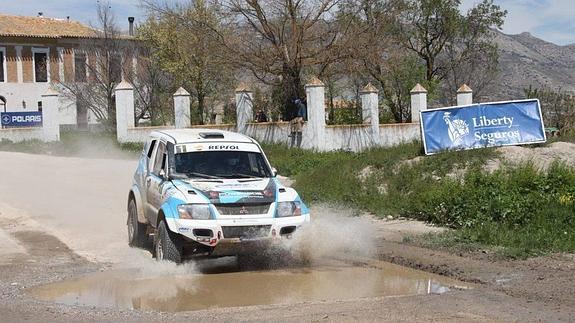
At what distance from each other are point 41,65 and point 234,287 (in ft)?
175

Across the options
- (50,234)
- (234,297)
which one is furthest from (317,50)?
(234,297)

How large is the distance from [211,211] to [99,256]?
3074 millimetres

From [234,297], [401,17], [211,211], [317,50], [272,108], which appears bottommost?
[234,297]

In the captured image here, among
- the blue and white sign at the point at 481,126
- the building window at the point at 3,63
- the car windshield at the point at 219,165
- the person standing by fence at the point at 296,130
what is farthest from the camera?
the building window at the point at 3,63

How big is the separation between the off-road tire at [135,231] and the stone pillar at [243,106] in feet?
60.8

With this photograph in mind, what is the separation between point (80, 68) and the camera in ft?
177

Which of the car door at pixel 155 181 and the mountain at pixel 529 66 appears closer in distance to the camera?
the car door at pixel 155 181

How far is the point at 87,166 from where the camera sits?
2827 centimetres

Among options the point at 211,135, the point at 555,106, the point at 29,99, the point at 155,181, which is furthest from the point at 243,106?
the point at 29,99

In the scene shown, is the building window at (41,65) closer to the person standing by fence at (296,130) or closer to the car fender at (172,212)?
the person standing by fence at (296,130)

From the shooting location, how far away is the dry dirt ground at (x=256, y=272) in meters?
8.35

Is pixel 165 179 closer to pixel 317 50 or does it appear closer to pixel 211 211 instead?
pixel 211 211

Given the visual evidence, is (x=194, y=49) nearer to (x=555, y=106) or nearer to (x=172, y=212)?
(x=555, y=106)

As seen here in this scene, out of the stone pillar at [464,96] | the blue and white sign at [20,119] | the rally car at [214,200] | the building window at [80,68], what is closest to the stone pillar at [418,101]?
the stone pillar at [464,96]
